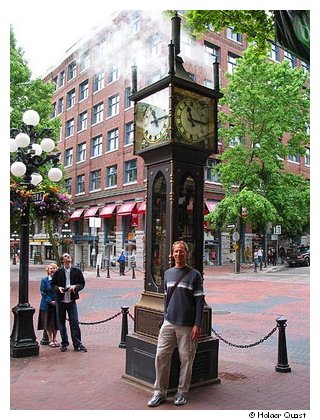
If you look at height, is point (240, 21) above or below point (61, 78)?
below

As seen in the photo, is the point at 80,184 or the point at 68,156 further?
the point at 68,156

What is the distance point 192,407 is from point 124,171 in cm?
2761

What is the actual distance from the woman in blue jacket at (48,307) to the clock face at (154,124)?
3306 mm

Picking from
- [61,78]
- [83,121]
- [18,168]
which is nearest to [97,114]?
[83,121]

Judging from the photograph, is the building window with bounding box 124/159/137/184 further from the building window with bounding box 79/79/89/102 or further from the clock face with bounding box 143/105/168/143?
the clock face with bounding box 143/105/168/143

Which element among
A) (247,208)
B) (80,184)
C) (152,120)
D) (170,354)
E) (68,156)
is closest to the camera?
(170,354)

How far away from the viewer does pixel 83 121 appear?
34812 mm

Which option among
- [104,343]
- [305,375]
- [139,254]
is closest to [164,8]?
[305,375]

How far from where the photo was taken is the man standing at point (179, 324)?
15.6 ft

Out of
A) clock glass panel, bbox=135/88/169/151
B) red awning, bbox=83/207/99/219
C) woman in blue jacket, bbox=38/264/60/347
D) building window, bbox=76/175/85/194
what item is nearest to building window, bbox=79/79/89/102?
building window, bbox=76/175/85/194

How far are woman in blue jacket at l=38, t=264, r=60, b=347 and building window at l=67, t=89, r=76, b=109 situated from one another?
23.6 metres

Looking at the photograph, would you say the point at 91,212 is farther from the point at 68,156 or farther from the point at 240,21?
the point at 240,21

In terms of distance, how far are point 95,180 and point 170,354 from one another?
101 feet

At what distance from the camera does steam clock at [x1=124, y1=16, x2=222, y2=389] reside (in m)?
5.34
